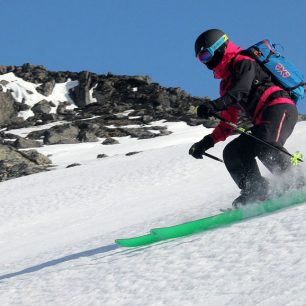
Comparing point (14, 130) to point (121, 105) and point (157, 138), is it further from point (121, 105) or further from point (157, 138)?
point (157, 138)

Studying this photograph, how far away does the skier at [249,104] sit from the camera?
20.8 feet

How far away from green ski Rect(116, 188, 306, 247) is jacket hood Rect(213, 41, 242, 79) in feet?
4.53

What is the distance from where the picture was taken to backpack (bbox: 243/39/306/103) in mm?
6496

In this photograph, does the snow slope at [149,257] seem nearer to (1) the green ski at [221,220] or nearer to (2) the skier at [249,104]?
(1) the green ski at [221,220]

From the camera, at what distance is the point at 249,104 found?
6637 mm

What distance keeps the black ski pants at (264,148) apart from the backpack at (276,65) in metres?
0.24

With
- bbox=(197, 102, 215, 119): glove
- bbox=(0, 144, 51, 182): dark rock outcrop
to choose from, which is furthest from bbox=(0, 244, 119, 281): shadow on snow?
bbox=(0, 144, 51, 182): dark rock outcrop

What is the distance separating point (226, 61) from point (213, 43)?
0.76 ft

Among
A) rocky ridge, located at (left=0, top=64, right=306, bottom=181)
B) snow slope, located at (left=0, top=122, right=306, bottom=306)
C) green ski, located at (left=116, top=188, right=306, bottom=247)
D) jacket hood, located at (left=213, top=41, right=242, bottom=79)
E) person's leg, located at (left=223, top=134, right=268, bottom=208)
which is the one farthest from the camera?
rocky ridge, located at (left=0, top=64, right=306, bottom=181)

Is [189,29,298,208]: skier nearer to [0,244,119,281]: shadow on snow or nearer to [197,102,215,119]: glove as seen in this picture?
[197,102,215,119]: glove

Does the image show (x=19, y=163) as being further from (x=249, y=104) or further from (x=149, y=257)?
(x=149, y=257)

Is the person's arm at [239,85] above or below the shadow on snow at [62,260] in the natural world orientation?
above

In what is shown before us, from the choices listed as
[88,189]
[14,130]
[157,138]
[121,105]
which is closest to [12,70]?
[121,105]

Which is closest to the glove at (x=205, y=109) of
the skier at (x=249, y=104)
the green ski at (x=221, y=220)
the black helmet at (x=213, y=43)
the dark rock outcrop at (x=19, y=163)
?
the skier at (x=249, y=104)
